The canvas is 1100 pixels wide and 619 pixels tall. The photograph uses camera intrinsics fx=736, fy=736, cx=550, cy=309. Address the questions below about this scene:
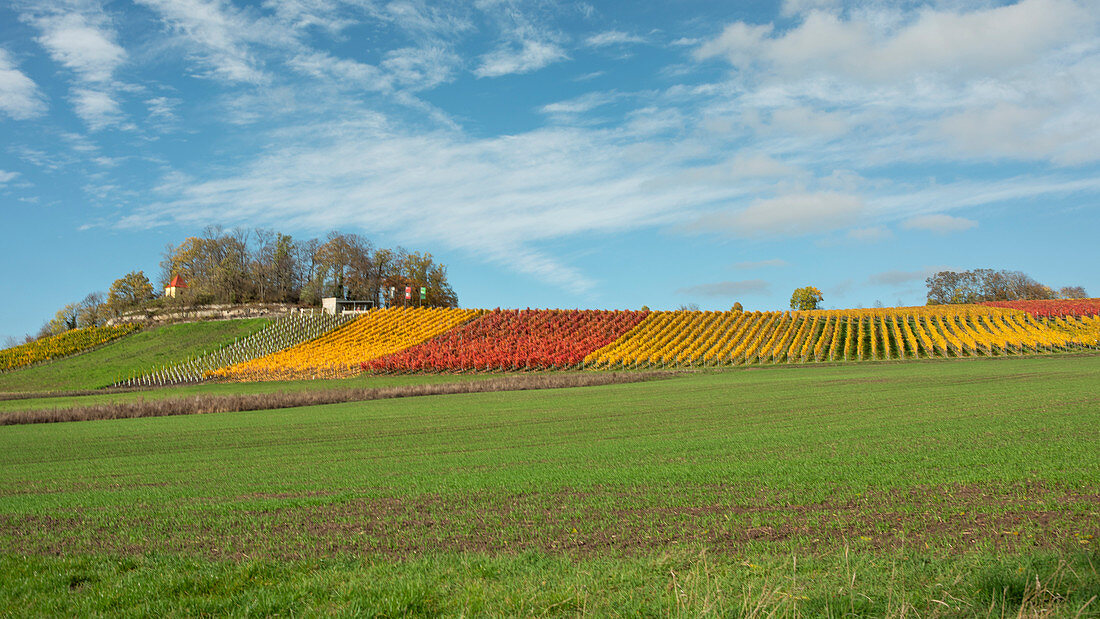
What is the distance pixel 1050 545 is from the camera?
23.7 ft

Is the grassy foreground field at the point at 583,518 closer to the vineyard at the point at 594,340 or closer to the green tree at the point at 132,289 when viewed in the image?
the vineyard at the point at 594,340

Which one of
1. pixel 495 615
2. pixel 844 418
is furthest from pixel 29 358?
pixel 495 615

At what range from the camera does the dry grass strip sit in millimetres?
28219

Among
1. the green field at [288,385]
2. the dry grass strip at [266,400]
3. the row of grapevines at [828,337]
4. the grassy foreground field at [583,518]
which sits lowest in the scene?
the grassy foreground field at [583,518]

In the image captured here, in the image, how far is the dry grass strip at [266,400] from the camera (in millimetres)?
28219

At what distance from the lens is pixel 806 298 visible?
122188 millimetres

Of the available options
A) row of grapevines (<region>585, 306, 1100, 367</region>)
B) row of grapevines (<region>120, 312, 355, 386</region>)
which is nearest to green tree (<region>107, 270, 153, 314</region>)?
row of grapevines (<region>120, 312, 355, 386</region>)

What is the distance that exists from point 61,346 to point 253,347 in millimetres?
26231

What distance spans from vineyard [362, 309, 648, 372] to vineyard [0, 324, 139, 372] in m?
41.1

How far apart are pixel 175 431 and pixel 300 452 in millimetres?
8221

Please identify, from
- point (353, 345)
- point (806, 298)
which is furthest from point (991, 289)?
point (353, 345)

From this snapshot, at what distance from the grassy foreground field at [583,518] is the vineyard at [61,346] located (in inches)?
2487

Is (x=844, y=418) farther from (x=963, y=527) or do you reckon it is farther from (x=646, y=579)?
(x=646, y=579)

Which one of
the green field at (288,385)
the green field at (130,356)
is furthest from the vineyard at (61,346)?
the green field at (288,385)
